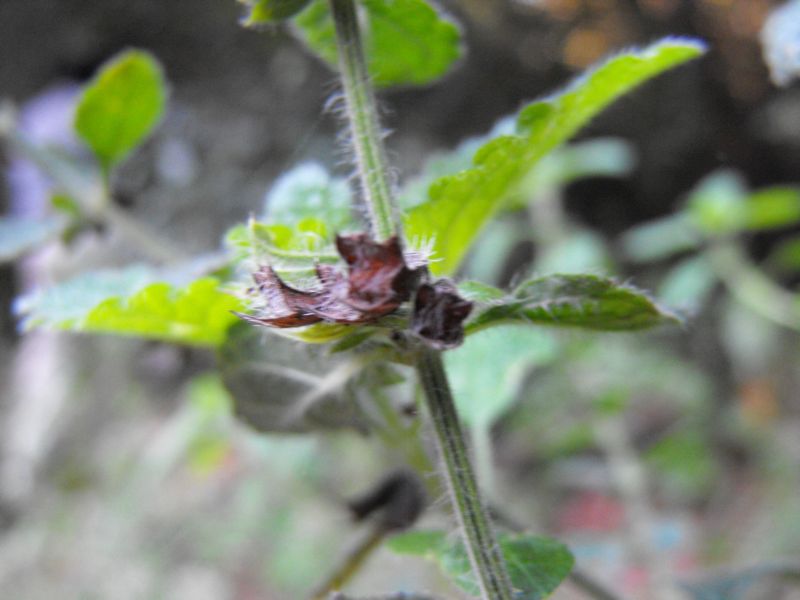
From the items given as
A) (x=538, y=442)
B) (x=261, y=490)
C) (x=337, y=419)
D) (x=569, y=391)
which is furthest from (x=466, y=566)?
(x=261, y=490)

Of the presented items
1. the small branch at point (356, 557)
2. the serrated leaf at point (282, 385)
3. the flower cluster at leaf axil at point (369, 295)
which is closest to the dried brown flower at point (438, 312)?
the flower cluster at leaf axil at point (369, 295)

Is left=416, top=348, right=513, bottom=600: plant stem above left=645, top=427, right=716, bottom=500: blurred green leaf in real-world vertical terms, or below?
below

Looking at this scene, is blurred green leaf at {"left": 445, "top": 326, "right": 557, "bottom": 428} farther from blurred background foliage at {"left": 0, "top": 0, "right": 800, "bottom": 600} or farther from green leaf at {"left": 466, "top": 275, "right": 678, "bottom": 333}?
blurred background foliage at {"left": 0, "top": 0, "right": 800, "bottom": 600}

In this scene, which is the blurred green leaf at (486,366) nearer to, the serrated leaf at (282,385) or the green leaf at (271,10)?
the serrated leaf at (282,385)

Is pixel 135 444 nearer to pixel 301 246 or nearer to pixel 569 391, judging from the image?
pixel 569 391

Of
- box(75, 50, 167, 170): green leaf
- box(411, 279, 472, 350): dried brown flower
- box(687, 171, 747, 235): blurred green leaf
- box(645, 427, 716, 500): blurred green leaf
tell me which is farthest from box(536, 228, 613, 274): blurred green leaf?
box(411, 279, 472, 350): dried brown flower

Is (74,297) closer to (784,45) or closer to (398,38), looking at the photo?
(398,38)
